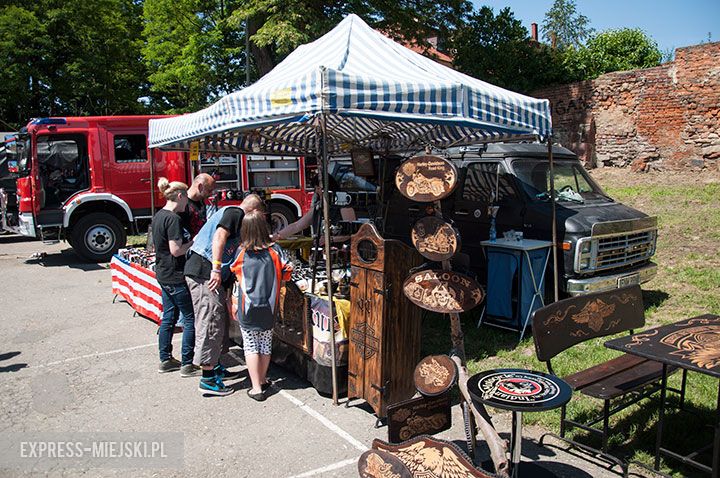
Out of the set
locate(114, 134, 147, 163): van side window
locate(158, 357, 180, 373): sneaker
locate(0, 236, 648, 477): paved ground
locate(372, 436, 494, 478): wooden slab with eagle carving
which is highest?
locate(114, 134, 147, 163): van side window

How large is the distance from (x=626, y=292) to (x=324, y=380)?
8.49ft

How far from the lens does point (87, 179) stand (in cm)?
1135

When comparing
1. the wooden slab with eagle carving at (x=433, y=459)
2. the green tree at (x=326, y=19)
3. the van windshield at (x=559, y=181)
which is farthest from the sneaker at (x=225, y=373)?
the green tree at (x=326, y=19)

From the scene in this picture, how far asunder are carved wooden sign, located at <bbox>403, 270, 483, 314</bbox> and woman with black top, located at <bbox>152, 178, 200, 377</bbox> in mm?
2444

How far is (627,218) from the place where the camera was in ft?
21.5

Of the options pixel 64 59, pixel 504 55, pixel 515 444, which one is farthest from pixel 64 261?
pixel 64 59

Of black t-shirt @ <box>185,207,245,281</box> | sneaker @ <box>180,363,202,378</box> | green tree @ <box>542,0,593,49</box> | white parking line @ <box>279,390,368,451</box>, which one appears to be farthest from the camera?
green tree @ <box>542,0,593,49</box>

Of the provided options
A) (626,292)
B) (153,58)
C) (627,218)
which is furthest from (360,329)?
(153,58)

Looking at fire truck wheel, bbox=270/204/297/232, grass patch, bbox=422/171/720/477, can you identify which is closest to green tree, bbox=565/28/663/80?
grass patch, bbox=422/171/720/477

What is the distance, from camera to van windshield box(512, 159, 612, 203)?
667cm

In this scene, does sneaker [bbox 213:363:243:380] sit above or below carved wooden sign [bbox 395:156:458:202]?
below

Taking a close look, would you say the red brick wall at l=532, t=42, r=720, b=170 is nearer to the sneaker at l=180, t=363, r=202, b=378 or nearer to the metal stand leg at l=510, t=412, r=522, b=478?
the sneaker at l=180, t=363, r=202, b=378

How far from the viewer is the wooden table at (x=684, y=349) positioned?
3.01 m

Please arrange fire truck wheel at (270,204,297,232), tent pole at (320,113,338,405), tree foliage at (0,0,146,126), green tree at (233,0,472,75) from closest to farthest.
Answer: tent pole at (320,113,338,405)
fire truck wheel at (270,204,297,232)
green tree at (233,0,472,75)
tree foliage at (0,0,146,126)
